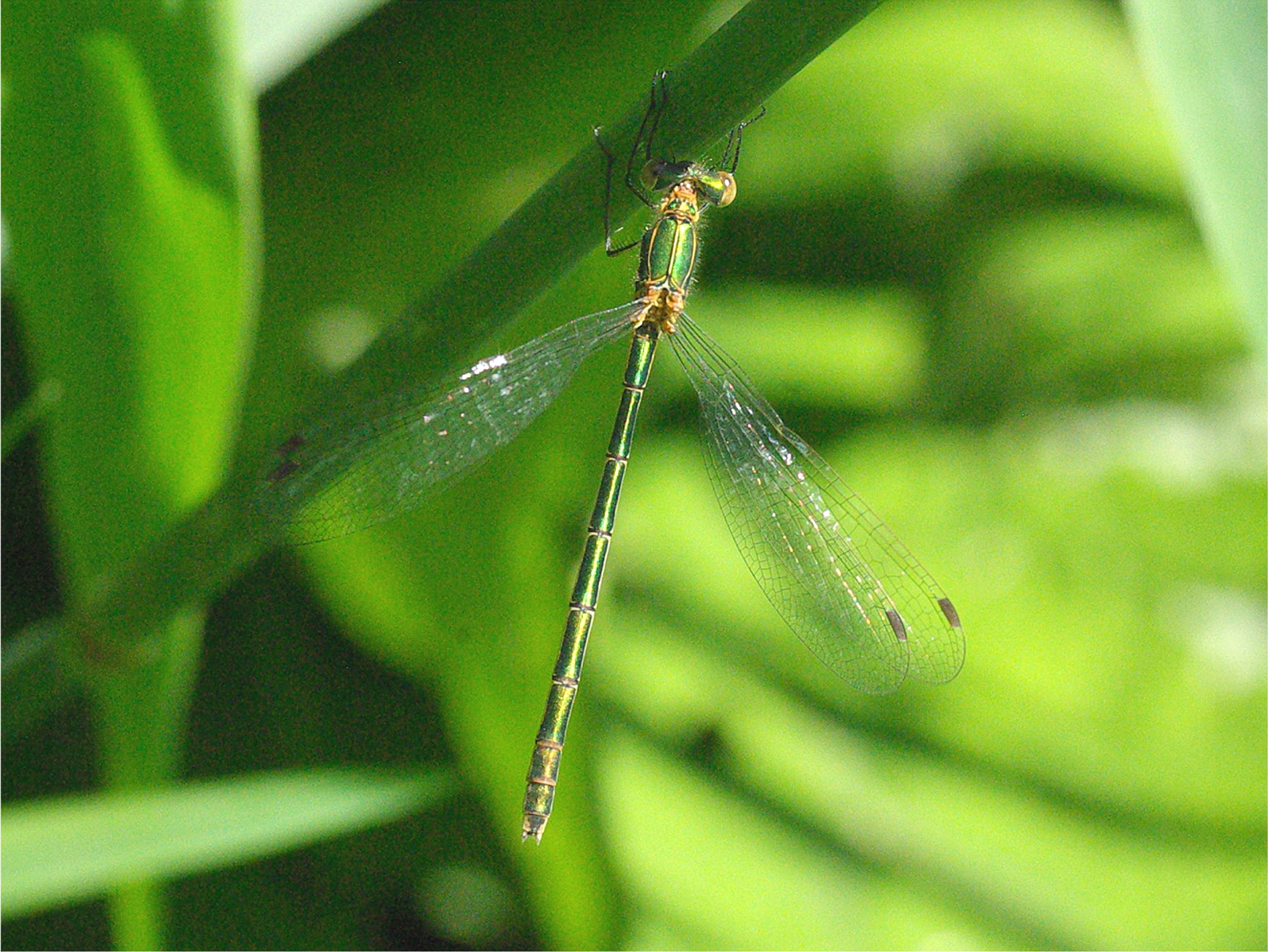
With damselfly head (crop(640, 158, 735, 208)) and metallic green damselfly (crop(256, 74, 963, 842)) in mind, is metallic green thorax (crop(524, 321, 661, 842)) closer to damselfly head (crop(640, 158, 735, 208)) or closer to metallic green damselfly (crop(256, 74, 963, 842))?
metallic green damselfly (crop(256, 74, 963, 842))

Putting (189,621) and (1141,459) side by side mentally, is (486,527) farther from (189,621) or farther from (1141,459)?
(1141,459)

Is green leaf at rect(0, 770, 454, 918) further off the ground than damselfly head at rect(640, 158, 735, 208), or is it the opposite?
damselfly head at rect(640, 158, 735, 208)

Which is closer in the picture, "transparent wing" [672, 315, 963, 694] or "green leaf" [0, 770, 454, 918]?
"green leaf" [0, 770, 454, 918]

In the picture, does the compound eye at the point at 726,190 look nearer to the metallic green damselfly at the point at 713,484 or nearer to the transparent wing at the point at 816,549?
the metallic green damselfly at the point at 713,484

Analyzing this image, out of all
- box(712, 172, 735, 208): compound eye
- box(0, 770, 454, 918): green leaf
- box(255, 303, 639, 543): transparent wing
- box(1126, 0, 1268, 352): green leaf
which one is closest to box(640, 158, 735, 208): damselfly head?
box(712, 172, 735, 208): compound eye

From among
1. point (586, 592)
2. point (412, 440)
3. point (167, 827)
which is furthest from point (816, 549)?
point (167, 827)

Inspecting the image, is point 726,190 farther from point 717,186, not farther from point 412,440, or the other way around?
point 412,440

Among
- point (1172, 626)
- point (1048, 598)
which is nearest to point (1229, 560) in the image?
point (1172, 626)
